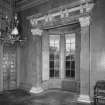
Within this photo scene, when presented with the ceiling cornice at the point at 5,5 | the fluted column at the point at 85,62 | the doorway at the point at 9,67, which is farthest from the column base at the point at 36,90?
the ceiling cornice at the point at 5,5

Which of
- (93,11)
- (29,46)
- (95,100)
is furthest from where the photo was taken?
(29,46)

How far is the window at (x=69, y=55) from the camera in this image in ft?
21.6

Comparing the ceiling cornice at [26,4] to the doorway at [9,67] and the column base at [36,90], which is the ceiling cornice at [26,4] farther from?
the column base at [36,90]

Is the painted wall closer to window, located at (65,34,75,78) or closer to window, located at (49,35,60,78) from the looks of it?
window, located at (65,34,75,78)

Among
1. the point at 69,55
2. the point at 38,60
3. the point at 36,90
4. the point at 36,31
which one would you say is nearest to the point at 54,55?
the point at 69,55

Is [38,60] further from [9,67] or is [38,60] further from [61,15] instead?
[61,15]

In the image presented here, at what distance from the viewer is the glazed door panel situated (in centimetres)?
646

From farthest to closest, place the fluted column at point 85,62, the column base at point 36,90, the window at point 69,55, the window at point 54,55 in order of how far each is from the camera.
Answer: the window at point 54,55, the window at point 69,55, the column base at point 36,90, the fluted column at point 85,62

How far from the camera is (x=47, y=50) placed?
677 centimetres

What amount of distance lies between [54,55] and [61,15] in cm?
236

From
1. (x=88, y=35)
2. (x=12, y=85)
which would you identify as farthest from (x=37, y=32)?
(x=12, y=85)

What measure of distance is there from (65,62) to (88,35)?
251 centimetres

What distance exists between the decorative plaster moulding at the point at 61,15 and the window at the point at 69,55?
1593 millimetres

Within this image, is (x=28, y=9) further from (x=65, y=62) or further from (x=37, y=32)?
(x=65, y=62)
